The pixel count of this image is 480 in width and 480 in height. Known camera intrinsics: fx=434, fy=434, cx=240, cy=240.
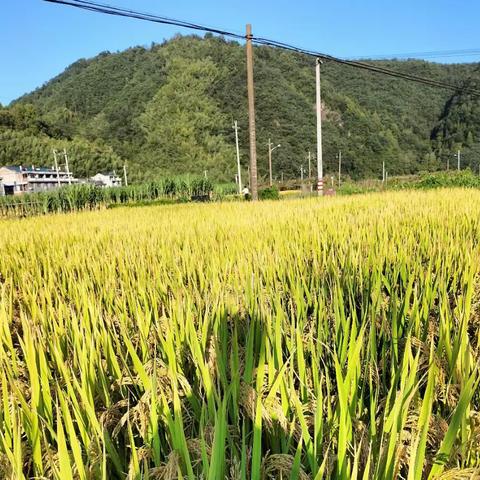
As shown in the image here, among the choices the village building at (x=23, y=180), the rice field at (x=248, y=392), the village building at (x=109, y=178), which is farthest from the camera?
the village building at (x=109, y=178)

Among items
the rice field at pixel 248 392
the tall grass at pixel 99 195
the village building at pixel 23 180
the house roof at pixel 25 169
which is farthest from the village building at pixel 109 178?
A: the rice field at pixel 248 392

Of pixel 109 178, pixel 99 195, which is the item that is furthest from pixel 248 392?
pixel 109 178

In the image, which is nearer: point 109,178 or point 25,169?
point 25,169

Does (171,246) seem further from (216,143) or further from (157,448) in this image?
(216,143)

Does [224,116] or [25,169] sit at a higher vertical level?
[224,116]

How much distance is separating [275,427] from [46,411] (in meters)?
0.55

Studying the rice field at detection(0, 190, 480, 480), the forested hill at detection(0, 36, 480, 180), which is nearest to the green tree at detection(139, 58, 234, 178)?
the forested hill at detection(0, 36, 480, 180)

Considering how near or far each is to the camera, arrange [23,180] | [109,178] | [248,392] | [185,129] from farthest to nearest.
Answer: [185,129] < [109,178] < [23,180] < [248,392]

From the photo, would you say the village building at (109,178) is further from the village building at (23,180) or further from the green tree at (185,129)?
the green tree at (185,129)

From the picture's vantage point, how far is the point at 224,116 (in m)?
69.1

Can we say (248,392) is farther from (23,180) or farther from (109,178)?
(109,178)

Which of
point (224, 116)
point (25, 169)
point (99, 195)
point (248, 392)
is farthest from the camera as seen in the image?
point (224, 116)

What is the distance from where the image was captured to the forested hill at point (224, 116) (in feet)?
218

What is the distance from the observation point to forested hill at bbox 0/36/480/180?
6638 centimetres
